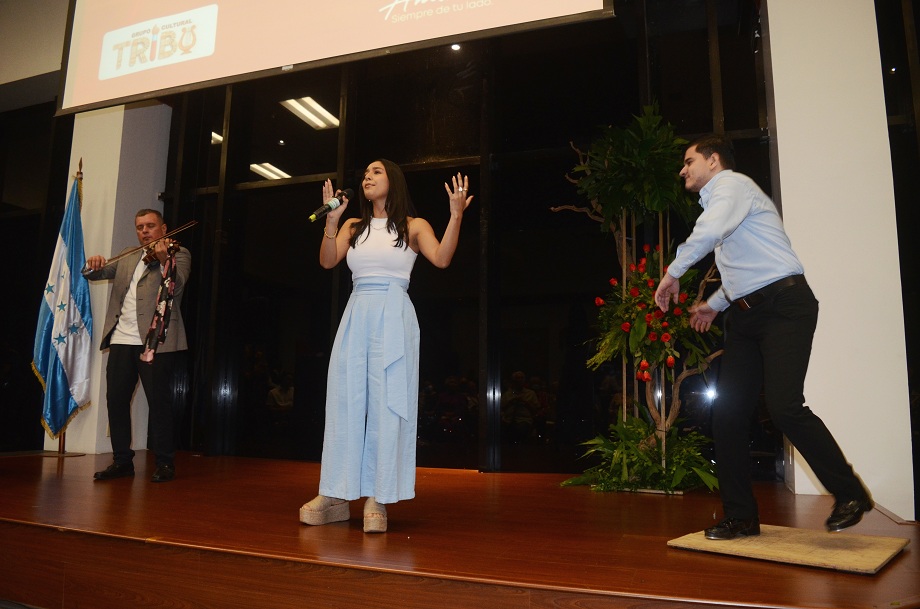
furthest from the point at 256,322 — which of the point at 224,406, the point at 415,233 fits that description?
the point at 415,233

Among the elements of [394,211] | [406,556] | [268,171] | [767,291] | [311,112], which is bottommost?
[406,556]

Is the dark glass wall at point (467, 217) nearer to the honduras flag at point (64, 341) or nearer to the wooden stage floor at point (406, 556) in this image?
the honduras flag at point (64, 341)

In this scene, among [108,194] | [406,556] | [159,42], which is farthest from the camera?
[108,194]

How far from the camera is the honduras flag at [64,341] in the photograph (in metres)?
4.70

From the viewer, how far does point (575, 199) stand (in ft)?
16.0

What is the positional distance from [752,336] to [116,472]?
3.40 meters

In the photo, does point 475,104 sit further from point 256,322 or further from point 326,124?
point 256,322

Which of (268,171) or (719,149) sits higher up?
(268,171)

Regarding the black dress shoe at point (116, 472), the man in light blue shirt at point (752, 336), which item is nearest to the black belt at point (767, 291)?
the man in light blue shirt at point (752, 336)

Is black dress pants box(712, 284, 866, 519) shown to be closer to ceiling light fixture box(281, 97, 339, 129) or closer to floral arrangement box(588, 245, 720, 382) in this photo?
floral arrangement box(588, 245, 720, 382)

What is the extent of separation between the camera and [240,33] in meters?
3.64

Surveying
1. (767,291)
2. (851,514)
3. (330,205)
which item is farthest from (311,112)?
(851,514)

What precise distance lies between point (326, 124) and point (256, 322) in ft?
5.76

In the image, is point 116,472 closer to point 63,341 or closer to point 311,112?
point 63,341
